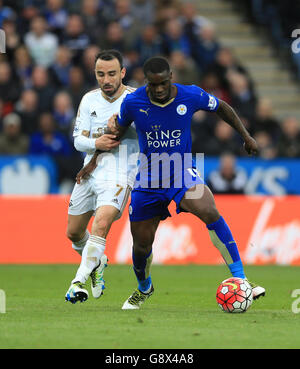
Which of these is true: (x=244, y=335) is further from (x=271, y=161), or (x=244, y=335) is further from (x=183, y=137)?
(x=271, y=161)

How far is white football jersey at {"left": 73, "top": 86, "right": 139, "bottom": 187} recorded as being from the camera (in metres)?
10.0

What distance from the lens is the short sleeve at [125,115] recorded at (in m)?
9.28

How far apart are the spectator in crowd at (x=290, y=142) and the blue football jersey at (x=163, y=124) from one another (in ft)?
33.4

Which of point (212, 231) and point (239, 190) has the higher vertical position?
point (239, 190)

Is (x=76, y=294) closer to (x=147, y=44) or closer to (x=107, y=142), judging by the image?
(x=107, y=142)

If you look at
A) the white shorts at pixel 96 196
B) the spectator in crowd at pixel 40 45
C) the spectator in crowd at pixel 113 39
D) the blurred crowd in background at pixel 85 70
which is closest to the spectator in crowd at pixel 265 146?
the blurred crowd in background at pixel 85 70

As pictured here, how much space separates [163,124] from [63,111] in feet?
30.1

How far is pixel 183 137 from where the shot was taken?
9.24m

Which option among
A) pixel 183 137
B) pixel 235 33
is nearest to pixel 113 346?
pixel 183 137

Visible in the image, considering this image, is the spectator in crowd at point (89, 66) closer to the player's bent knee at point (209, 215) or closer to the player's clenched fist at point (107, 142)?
the player's clenched fist at point (107, 142)

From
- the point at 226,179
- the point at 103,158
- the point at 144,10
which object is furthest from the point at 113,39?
the point at 103,158

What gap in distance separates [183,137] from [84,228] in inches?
75.1
